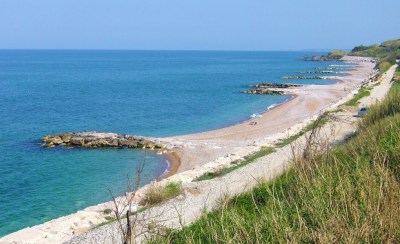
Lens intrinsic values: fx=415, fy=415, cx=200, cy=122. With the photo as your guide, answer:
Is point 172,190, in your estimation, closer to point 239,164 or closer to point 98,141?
point 239,164

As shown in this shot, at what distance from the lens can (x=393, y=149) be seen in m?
8.43

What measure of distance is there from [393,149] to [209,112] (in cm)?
4400

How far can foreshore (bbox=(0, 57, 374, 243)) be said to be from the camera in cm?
1590

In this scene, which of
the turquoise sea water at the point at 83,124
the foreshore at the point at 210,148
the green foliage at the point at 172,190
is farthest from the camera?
the turquoise sea water at the point at 83,124

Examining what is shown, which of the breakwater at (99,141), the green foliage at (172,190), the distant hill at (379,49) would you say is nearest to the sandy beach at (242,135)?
the breakwater at (99,141)

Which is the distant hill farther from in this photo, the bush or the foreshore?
the bush

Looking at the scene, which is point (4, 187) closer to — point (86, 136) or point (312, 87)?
point (86, 136)

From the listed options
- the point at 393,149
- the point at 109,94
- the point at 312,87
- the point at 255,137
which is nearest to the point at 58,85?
the point at 109,94

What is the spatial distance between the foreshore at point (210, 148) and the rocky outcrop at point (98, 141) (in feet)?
5.92

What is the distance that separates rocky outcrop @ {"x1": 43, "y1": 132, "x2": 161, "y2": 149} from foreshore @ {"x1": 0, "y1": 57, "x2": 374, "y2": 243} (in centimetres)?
181

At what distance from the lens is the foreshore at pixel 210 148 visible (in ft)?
52.2

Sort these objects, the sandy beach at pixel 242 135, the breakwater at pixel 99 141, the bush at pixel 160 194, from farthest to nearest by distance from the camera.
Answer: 1. the breakwater at pixel 99 141
2. the sandy beach at pixel 242 135
3. the bush at pixel 160 194

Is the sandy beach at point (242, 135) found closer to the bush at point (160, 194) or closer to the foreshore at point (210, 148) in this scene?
the foreshore at point (210, 148)

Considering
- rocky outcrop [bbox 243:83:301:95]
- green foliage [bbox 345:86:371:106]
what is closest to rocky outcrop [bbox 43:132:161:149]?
green foliage [bbox 345:86:371:106]
